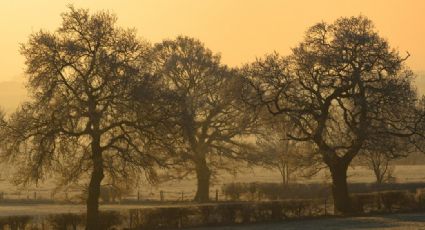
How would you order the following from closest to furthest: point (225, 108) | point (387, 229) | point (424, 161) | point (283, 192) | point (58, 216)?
1. point (387, 229)
2. point (58, 216)
3. point (225, 108)
4. point (283, 192)
5. point (424, 161)

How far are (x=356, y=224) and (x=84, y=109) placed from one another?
1604cm

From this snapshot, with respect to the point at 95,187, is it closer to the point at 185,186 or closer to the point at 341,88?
the point at 341,88

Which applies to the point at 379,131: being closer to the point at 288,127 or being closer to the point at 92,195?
the point at 288,127

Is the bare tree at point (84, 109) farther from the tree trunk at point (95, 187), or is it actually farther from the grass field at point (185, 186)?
the grass field at point (185, 186)

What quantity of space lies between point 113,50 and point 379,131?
1757cm

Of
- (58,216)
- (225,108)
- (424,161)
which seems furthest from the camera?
(424,161)

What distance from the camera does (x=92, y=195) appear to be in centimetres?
3466

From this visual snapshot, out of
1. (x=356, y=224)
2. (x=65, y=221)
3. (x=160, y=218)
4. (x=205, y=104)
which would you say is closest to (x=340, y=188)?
(x=356, y=224)

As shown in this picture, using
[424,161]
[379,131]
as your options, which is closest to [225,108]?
[379,131]

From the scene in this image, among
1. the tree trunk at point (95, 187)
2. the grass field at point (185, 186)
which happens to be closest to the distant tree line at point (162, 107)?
the tree trunk at point (95, 187)

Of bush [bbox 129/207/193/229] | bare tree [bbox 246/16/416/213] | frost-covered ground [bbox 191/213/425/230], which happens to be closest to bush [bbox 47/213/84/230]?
bush [bbox 129/207/193/229]

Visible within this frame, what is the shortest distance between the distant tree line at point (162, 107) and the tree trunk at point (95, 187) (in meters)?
0.05

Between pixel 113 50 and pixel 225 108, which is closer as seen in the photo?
pixel 113 50

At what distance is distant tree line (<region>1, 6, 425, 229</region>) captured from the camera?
32781 millimetres
